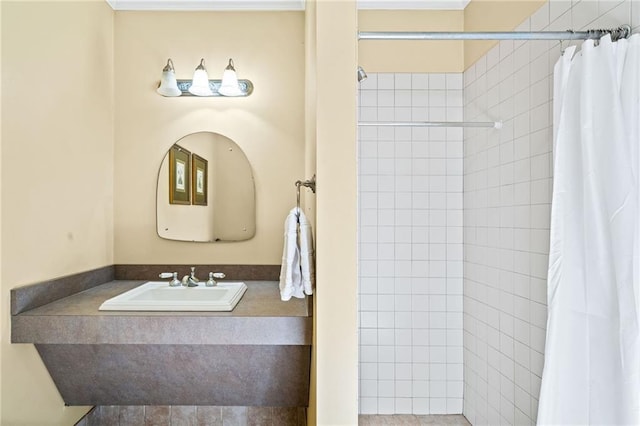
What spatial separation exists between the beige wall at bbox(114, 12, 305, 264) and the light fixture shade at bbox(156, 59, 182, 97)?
97mm

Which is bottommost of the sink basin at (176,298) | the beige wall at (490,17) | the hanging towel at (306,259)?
the sink basin at (176,298)

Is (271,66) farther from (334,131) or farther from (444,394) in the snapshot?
(444,394)

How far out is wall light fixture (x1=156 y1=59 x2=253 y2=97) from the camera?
2.39 metres

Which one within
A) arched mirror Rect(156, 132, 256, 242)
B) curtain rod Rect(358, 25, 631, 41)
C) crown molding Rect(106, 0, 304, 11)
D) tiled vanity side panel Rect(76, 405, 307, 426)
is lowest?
tiled vanity side panel Rect(76, 405, 307, 426)

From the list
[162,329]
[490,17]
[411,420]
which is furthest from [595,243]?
[411,420]

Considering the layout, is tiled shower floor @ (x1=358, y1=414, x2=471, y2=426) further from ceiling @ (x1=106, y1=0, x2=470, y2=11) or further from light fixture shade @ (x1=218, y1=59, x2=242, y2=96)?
ceiling @ (x1=106, y1=0, x2=470, y2=11)

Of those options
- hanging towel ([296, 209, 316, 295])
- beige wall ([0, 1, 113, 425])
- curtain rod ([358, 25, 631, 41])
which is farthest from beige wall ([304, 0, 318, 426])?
beige wall ([0, 1, 113, 425])

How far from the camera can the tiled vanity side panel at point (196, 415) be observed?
236 centimetres

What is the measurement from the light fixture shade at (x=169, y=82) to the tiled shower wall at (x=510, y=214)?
176cm

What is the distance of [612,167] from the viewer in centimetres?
141

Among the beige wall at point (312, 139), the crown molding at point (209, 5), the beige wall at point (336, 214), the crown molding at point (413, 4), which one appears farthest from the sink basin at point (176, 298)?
the crown molding at point (413, 4)

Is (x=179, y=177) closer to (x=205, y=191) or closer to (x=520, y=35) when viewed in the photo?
(x=205, y=191)

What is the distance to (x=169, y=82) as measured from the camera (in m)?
2.41

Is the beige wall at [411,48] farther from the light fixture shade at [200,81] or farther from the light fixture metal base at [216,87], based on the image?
the light fixture shade at [200,81]
